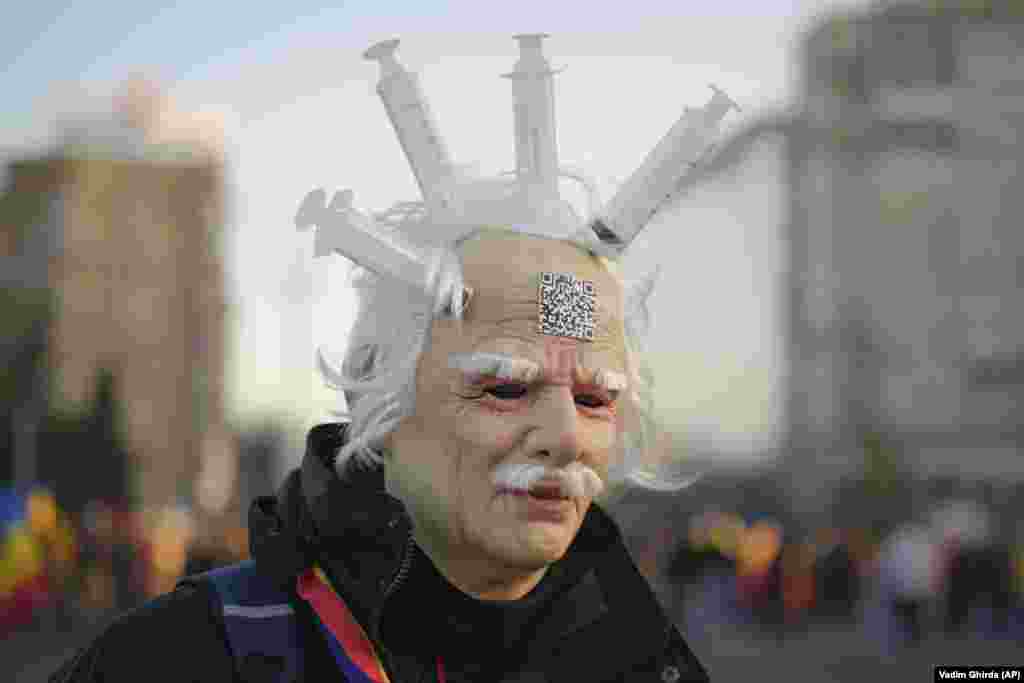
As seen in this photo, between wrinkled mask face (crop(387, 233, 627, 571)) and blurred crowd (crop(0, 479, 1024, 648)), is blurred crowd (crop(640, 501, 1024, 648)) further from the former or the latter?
wrinkled mask face (crop(387, 233, 627, 571))

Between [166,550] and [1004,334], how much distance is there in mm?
30030

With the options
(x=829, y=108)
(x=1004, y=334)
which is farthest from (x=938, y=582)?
(x=829, y=108)

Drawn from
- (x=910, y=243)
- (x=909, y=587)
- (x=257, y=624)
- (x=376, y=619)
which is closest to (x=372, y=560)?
(x=376, y=619)

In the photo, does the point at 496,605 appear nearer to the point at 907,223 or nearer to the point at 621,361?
the point at 621,361

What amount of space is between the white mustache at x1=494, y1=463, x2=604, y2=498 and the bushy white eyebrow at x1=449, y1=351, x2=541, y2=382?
168 mm

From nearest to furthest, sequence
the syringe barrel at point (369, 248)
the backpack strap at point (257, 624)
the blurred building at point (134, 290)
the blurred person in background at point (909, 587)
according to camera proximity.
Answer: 1. the backpack strap at point (257, 624)
2. the syringe barrel at point (369, 248)
3. the blurred person in background at point (909, 587)
4. the blurred building at point (134, 290)

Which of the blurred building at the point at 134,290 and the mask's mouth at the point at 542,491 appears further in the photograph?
the blurred building at the point at 134,290

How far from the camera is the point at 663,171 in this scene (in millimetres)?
3211

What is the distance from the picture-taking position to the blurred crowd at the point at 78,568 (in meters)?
18.4

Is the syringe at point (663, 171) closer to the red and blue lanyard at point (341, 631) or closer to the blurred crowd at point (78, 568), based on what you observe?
the red and blue lanyard at point (341, 631)

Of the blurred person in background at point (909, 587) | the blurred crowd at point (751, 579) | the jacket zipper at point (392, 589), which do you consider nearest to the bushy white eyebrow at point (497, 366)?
the jacket zipper at point (392, 589)

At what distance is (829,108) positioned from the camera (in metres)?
45.3

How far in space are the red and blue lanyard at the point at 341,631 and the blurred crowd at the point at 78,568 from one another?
1517 centimetres

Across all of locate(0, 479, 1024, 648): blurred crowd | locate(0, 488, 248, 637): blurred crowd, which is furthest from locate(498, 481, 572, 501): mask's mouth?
locate(0, 488, 248, 637): blurred crowd
